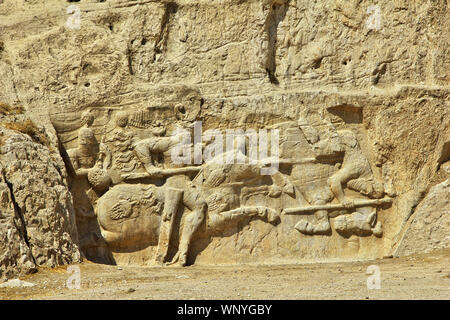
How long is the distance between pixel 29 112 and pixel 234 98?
10.8ft

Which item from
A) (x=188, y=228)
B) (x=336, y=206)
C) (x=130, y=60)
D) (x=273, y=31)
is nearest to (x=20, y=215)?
(x=188, y=228)

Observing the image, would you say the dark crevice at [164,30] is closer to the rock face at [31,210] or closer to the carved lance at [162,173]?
the carved lance at [162,173]

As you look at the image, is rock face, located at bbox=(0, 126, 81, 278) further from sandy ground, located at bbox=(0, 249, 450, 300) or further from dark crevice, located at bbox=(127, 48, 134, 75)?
dark crevice, located at bbox=(127, 48, 134, 75)

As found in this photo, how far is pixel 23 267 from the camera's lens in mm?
12117

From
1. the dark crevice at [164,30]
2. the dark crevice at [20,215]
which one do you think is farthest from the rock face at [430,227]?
the dark crevice at [20,215]

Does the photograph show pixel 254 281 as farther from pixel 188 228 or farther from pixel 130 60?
pixel 130 60

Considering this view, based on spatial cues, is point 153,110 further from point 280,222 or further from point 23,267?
point 23,267

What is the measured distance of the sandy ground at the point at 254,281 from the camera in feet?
36.1

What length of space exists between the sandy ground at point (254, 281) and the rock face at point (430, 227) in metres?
0.25

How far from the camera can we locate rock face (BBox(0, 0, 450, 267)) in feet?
47.6

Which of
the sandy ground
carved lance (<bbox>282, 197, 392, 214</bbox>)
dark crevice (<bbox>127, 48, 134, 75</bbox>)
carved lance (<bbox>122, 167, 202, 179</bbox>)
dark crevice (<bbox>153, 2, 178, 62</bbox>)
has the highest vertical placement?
dark crevice (<bbox>153, 2, 178, 62</bbox>)

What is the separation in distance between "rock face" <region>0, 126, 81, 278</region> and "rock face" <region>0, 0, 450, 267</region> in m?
0.61

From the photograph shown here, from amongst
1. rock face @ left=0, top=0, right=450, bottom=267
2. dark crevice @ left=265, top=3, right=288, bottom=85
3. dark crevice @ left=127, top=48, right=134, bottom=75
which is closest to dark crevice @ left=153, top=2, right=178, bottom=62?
rock face @ left=0, top=0, right=450, bottom=267

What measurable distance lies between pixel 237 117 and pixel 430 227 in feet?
11.5
